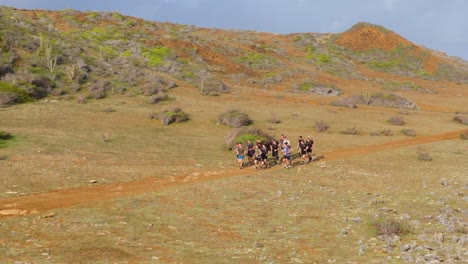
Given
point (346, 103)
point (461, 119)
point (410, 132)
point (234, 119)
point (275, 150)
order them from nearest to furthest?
point (275, 150) → point (410, 132) → point (234, 119) → point (461, 119) → point (346, 103)

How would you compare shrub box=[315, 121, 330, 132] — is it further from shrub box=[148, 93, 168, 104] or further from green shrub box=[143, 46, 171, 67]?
green shrub box=[143, 46, 171, 67]

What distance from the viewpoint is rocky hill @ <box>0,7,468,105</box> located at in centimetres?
4653

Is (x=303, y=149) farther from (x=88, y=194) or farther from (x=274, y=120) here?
(x=274, y=120)

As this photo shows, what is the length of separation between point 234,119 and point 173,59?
34162mm

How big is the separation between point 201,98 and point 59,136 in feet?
75.6

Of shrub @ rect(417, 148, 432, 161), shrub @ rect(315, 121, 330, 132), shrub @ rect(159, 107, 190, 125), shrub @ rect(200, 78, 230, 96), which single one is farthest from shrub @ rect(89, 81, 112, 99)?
shrub @ rect(417, 148, 432, 161)

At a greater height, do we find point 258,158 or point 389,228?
point 258,158

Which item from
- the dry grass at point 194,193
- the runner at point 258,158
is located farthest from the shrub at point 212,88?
the runner at point 258,158

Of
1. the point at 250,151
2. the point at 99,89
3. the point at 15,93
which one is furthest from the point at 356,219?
the point at 99,89

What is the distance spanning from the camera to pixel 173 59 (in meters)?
67.7

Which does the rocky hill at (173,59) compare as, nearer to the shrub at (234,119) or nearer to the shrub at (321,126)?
the shrub at (234,119)

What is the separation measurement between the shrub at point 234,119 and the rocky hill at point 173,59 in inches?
400

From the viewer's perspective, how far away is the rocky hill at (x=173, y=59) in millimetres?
46531

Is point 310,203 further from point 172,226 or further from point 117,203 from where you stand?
point 117,203
